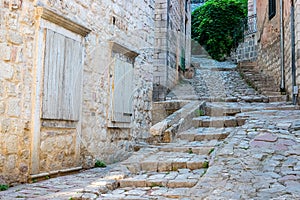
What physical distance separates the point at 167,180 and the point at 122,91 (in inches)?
108

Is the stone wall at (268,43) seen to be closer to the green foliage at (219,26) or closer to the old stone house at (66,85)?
the old stone house at (66,85)

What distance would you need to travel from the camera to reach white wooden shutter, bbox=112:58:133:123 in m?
6.41

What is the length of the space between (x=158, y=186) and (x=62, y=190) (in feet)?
3.69

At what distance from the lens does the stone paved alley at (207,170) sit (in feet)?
11.5

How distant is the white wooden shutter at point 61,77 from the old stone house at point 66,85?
1 centimetres

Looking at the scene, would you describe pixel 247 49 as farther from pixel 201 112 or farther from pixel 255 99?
pixel 201 112

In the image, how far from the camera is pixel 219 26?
858 inches

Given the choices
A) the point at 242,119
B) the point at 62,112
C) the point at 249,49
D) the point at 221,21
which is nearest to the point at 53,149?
the point at 62,112

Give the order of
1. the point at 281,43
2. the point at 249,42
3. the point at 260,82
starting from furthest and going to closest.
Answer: the point at 249,42, the point at 260,82, the point at 281,43

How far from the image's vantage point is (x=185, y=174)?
455 cm

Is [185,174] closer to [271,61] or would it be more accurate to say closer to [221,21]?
[271,61]

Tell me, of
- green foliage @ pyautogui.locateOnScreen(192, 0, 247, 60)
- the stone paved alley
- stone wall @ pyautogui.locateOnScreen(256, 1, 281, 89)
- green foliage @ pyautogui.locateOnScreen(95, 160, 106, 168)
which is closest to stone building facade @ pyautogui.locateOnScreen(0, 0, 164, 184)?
green foliage @ pyautogui.locateOnScreen(95, 160, 106, 168)

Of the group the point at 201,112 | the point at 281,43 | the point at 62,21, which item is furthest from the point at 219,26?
the point at 62,21

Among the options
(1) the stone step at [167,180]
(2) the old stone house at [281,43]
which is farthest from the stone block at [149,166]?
(2) the old stone house at [281,43]
